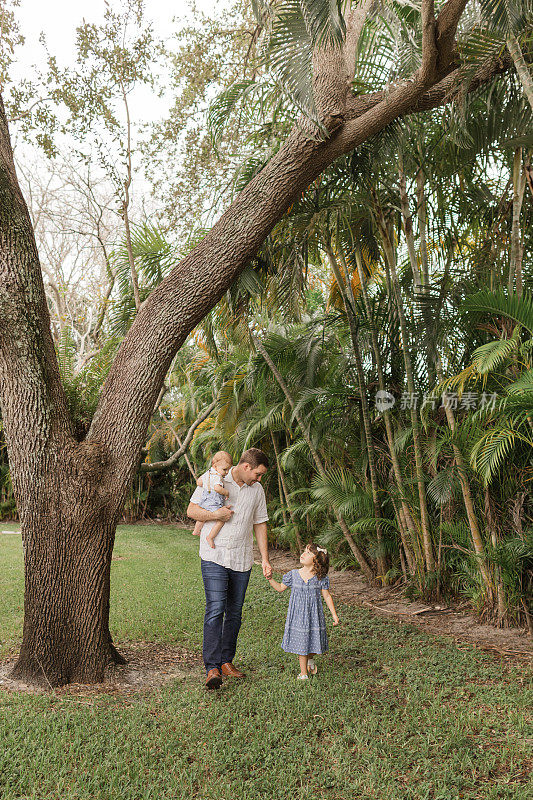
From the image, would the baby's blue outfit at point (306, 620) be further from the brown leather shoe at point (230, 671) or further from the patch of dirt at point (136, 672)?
the patch of dirt at point (136, 672)

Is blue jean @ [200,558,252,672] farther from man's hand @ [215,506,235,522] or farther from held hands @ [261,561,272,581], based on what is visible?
man's hand @ [215,506,235,522]

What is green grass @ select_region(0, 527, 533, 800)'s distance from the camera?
9.71 feet

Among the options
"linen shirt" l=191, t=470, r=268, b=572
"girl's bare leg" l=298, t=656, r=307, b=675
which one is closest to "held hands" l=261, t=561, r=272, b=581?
"linen shirt" l=191, t=470, r=268, b=572

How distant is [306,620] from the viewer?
4312 mm

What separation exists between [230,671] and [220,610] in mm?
526

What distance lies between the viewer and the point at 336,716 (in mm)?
3721

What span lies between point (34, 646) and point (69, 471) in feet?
3.94

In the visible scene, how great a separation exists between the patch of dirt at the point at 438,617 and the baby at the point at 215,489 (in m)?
2.42

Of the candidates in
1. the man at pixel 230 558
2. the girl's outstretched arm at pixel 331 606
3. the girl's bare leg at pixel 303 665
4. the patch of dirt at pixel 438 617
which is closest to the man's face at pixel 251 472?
the man at pixel 230 558

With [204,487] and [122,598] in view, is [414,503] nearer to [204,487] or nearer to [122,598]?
[204,487]

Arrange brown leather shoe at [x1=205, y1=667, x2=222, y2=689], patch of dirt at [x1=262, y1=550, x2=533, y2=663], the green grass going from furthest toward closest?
patch of dirt at [x1=262, y1=550, x2=533, y2=663] → brown leather shoe at [x1=205, y1=667, x2=222, y2=689] → the green grass

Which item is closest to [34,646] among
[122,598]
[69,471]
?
[69,471]

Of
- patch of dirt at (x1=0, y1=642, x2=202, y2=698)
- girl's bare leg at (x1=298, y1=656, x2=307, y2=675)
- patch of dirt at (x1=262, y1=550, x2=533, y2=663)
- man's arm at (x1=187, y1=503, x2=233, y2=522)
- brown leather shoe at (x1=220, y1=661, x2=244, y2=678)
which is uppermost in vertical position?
man's arm at (x1=187, y1=503, x2=233, y2=522)

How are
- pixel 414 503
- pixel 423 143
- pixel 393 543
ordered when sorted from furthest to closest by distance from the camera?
pixel 393 543
pixel 414 503
pixel 423 143
